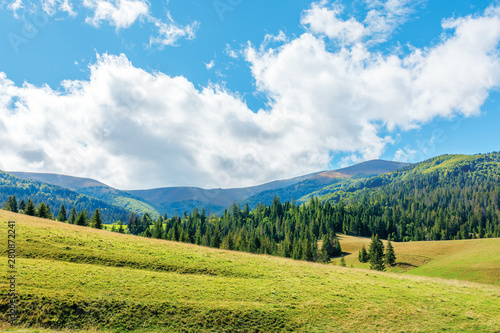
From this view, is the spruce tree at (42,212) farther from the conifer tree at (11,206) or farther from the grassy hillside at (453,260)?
the grassy hillside at (453,260)

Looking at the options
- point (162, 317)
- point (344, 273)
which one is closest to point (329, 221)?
point (344, 273)

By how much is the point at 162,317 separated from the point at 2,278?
49.8 feet

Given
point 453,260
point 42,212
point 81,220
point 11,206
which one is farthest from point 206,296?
point 11,206

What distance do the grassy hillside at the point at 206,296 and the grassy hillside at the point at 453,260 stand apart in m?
44.6

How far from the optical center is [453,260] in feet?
287

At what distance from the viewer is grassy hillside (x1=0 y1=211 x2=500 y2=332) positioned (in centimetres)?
2316

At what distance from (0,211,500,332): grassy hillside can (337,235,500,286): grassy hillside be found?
44.6 m

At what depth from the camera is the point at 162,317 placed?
77.5 feet

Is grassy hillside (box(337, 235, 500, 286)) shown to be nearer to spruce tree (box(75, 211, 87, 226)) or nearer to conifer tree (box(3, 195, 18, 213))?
spruce tree (box(75, 211, 87, 226))

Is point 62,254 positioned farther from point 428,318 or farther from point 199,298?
point 428,318

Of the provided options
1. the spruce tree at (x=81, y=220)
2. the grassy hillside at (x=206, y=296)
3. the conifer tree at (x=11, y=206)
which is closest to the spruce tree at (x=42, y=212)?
the spruce tree at (x=81, y=220)

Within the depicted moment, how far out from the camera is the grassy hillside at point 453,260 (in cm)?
7131

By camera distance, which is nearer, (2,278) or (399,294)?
(2,278)

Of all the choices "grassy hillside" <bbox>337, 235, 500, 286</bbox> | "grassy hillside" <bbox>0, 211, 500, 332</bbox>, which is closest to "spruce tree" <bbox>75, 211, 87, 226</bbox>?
"grassy hillside" <bbox>0, 211, 500, 332</bbox>
